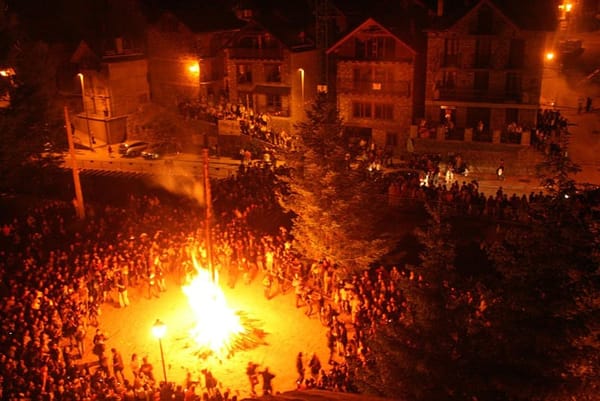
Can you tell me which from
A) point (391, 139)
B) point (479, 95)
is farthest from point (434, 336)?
point (391, 139)

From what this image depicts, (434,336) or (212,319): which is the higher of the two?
(434,336)

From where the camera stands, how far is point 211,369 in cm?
1959

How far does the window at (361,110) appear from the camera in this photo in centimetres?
4141

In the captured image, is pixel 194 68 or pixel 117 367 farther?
pixel 194 68

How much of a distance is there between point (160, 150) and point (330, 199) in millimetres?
23721

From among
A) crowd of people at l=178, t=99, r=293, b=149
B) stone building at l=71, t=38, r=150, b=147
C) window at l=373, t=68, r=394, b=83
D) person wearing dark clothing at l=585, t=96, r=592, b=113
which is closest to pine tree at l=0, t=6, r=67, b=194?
stone building at l=71, t=38, r=150, b=147

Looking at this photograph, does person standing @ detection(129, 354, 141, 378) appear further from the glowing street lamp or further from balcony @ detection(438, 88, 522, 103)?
the glowing street lamp

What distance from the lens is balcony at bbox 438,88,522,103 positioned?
37.2 metres

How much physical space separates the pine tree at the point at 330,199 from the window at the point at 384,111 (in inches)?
680

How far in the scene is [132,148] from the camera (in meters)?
44.5

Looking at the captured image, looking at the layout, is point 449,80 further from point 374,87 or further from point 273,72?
point 273,72

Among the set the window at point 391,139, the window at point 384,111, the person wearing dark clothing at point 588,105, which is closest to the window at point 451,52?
the window at point 384,111

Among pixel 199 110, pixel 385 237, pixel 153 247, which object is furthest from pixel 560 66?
pixel 153 247

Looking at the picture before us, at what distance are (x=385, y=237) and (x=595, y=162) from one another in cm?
1664
